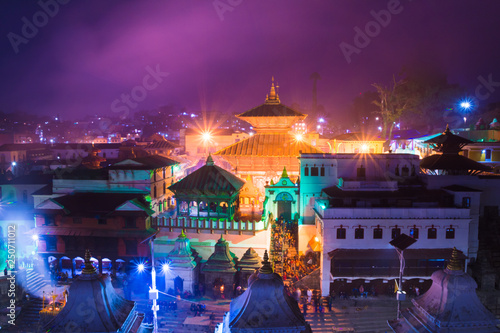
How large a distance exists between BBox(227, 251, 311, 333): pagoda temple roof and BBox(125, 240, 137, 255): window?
742 inches

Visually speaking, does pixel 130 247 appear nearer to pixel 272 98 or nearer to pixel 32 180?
pixel 32 180

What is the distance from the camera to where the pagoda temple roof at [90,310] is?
9.22 metres

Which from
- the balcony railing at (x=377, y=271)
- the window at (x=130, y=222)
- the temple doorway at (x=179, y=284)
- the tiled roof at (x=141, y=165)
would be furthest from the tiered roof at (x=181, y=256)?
the tiled roof at (x=141, y=165)

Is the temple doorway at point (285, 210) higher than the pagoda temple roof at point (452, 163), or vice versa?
the pagoda temple roof at point (452, 163)

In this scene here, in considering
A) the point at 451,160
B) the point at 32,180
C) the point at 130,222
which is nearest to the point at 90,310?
the point at 130,222

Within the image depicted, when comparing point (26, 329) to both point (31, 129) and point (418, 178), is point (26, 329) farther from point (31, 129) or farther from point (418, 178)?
point (31, 129)

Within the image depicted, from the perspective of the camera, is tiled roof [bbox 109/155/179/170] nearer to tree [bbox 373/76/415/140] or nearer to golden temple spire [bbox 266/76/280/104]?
golden temple spire [bbox 266/76/280/104]

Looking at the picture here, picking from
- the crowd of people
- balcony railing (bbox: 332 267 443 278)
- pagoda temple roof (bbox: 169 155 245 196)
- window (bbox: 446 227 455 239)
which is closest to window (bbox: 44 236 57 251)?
pagoda temple roof (bbox: 169 155 245 196)

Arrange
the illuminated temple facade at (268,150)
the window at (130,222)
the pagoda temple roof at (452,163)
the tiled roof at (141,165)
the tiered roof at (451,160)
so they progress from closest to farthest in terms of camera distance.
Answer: the window at (130,222), the tiled roof at (141,165), the pagoda temple roof at (452,163), the tiered roof at (451,160), the illuminated temple facade at (268,150)

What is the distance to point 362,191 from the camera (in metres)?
28.5

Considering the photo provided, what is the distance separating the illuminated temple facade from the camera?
37.0 meters

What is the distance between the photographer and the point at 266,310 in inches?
379

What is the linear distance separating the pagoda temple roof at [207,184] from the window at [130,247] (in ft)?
15.8

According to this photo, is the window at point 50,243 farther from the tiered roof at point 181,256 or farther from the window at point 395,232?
the window at point 395,232
